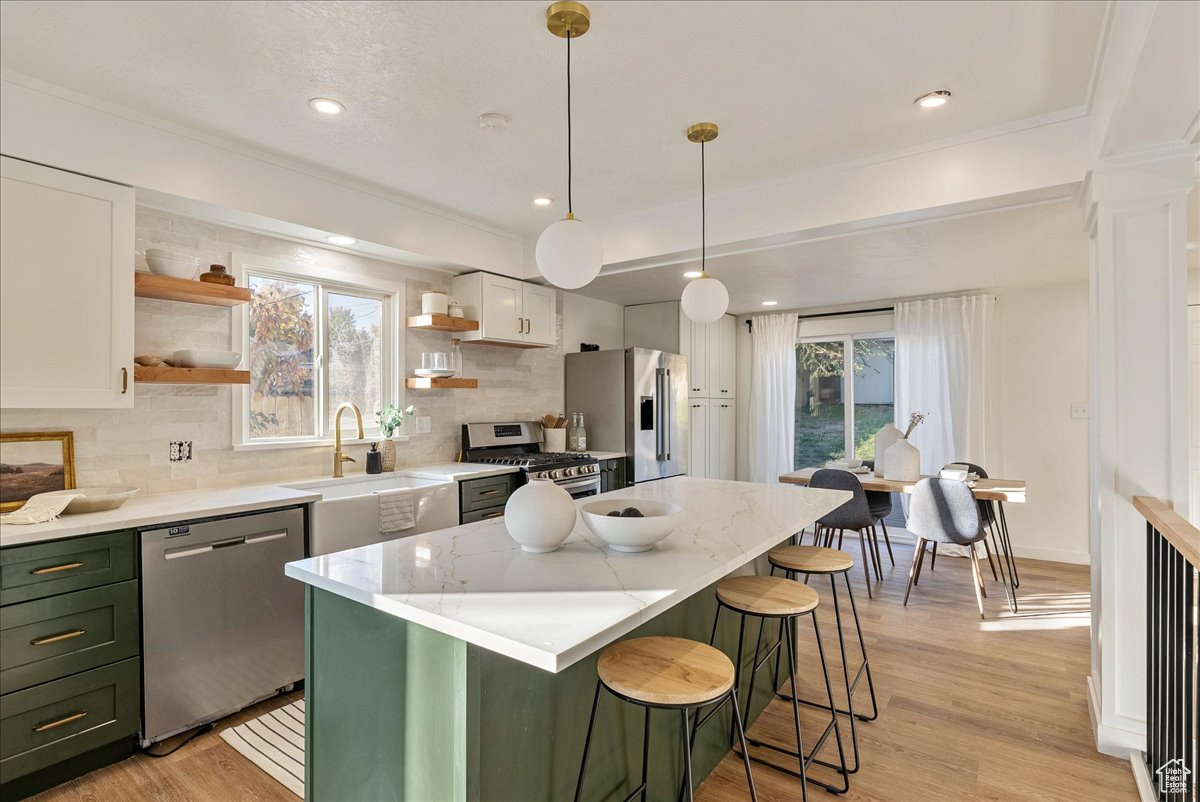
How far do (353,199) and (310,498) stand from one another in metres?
1.62

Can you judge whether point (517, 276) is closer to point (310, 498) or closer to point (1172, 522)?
point (310, 498)

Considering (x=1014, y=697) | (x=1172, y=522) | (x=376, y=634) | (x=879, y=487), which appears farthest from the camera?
(x=879, y=487)

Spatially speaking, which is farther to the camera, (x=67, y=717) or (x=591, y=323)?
(x=591, y=323)

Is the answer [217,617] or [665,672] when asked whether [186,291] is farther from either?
[665,672]

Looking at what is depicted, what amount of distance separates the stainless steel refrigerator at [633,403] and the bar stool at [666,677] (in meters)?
3.19

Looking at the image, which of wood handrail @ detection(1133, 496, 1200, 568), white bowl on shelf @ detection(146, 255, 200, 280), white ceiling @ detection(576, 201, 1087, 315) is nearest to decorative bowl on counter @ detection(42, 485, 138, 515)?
white bowl on shelf @ detection(146, 255, 200, 280)

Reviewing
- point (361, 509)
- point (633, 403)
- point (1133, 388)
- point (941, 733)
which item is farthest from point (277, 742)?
point (1133, 388)

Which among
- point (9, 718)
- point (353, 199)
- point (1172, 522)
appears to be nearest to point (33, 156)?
point (353, 199)

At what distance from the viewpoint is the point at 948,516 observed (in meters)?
3.80

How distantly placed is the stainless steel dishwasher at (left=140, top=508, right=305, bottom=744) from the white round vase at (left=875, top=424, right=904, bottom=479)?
3921mm

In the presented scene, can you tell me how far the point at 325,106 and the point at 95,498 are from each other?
1.76 m

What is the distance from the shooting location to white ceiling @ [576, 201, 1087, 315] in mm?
3166

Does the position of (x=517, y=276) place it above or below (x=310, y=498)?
above

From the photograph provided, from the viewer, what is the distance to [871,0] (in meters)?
1.77
